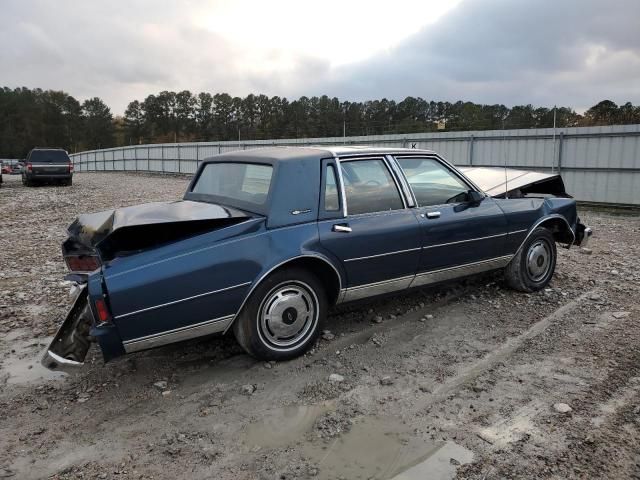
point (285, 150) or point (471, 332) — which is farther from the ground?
point (285, 150)

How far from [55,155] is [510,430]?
2415 centimetres

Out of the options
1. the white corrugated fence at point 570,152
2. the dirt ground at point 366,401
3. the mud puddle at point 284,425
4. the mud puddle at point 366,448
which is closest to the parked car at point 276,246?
the dirt ground at point 366,401

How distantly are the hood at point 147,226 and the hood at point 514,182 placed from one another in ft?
9.68

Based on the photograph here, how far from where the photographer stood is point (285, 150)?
14.3 feet

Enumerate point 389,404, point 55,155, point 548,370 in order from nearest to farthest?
point 389,404 < point 548,370 < point 55,155

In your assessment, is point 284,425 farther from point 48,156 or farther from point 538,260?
point 48,156

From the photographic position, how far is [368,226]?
13.3 ft

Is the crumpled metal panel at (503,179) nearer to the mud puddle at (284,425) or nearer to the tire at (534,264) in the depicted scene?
the tire at (534,264)

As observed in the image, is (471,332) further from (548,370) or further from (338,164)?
(338,164)

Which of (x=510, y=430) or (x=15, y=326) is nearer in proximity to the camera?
(x=510, y=430)

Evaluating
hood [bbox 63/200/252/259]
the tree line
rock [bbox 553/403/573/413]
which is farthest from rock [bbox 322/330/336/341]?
the tree line

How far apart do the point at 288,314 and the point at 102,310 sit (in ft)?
4.25

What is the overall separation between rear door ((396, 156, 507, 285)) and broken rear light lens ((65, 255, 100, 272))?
A: 2.65 m

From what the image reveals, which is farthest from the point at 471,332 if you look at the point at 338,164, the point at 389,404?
the point at 338,164
